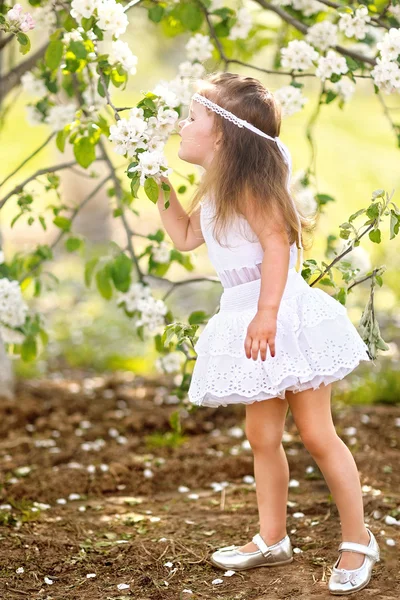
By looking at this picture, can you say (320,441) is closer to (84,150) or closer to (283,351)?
(283,351)

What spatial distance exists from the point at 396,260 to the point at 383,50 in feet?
14.6

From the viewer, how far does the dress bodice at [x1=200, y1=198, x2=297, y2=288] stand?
84.9 inches

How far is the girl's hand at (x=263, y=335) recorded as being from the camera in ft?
6.59

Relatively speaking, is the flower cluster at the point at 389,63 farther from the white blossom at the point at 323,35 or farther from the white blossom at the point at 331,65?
the white blossom at the point at 323,35

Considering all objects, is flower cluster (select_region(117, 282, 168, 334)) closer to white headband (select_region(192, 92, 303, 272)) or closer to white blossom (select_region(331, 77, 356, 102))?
white headband (select_region(192, 92, 303, 272))

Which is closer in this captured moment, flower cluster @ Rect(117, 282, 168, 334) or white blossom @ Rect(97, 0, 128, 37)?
white blossom @ Rect(97, 0, 128, 37)

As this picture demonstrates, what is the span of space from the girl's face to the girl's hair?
0.07 ft

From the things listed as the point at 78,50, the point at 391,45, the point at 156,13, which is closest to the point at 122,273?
the point at 78,50

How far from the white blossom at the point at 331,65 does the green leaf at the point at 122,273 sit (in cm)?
97

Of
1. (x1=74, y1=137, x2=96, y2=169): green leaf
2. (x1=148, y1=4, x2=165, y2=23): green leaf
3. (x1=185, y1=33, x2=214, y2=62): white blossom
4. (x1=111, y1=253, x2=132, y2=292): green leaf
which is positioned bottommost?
(x1=111, y1=253, x2=132, y2=292): green leaf

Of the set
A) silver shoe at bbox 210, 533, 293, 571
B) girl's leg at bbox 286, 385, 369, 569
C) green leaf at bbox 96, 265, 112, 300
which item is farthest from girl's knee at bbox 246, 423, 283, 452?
green leaf at bbox 96, 265, 112, 300

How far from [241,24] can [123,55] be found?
0.82m

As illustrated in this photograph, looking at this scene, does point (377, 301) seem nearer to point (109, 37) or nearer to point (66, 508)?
point (66, 508)

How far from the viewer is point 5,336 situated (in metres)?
2.99
